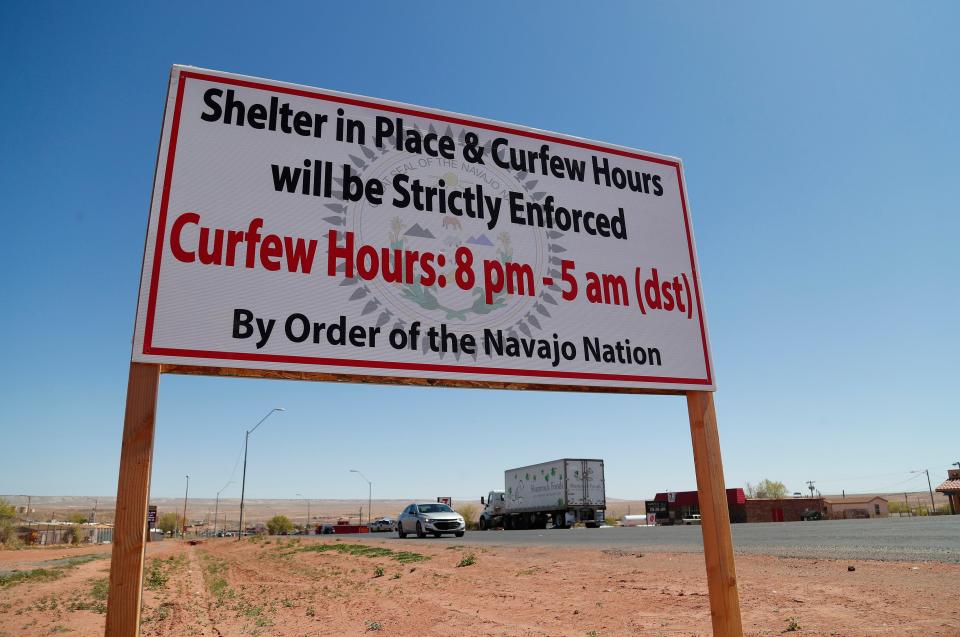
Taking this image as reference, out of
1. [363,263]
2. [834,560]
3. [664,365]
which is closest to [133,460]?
[363,263]

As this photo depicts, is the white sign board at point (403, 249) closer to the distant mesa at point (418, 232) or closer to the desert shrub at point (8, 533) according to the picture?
the distant mesa at point (418, 232)

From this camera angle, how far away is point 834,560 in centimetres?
1106

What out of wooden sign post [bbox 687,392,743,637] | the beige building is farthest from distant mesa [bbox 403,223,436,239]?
the beige building

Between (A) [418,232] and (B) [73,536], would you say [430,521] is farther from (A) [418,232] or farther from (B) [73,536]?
(B) [73,536]

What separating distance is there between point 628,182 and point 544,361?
172 cm

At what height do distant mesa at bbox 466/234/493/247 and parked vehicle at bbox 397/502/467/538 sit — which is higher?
distant mesa at bbox 466/234/493/247

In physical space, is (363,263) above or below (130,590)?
above

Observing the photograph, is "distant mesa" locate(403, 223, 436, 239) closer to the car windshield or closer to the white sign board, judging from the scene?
the white sign board

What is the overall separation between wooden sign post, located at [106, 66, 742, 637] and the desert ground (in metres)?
4.44

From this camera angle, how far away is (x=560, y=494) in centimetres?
3500

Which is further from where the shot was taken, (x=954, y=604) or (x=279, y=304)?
(x=954, y=604)

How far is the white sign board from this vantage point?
3217mm

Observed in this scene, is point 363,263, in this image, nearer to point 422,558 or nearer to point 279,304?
point 279,304

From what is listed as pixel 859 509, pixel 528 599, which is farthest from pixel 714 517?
pixel 859 509
